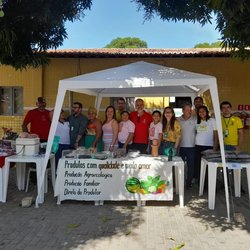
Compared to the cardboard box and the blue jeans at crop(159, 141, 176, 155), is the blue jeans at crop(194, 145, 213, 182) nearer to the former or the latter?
the blue jeans at crop(159, 141, 176, 155)

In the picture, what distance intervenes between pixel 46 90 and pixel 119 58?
8.50 ft

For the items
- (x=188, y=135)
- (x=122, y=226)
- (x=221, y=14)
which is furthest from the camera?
(x=188, y=135)

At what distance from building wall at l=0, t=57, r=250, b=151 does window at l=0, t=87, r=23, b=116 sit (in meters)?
0.27

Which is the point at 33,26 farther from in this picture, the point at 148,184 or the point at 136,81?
the point at 148,184

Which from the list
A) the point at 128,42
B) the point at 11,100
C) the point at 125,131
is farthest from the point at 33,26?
the point at 128,42

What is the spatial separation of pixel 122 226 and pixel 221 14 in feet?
11.5

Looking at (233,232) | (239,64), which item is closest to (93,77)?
(233,232)

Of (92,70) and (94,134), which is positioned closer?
(94,134)

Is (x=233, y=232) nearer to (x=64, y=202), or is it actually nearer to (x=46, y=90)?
(x=64, y=202)

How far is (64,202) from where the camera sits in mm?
6605

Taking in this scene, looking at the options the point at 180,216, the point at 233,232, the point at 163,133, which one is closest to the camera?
the point at 233,232

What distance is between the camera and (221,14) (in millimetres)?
6000

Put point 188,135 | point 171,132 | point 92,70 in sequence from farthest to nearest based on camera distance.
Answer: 1. point 92,70
2. point 188,135
3. point 171,132

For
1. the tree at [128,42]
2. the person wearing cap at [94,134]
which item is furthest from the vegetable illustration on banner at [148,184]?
the tree at [128,42]
